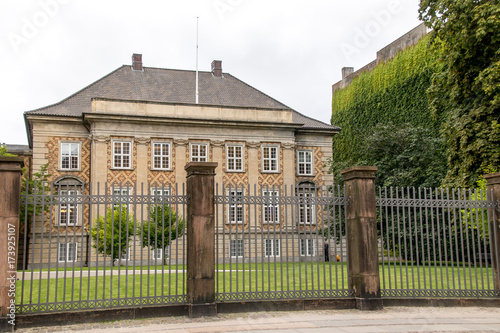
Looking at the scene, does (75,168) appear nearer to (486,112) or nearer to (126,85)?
(126,85)

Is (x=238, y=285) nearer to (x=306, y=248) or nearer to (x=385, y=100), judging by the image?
(x=306, y=248)

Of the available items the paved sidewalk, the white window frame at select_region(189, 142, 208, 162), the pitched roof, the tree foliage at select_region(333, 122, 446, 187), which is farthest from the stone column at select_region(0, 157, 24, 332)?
the pitched roof

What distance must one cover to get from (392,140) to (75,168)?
68.2ft

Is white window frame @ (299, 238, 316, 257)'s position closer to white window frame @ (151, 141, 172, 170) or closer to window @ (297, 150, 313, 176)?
window @ (297, 150, 313, 176)

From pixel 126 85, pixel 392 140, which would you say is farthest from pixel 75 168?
pixel 392 140

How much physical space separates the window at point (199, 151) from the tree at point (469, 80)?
18580 mm

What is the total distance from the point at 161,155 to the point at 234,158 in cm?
514

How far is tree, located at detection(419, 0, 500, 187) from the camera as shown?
1642 cm

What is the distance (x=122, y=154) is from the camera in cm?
3316

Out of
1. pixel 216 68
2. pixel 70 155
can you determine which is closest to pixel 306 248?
pixel 70 155

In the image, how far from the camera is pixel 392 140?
30.2 m

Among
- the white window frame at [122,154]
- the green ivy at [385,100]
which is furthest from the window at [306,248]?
the white window frame at [122,154]

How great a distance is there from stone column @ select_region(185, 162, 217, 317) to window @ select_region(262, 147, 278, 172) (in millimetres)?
25850

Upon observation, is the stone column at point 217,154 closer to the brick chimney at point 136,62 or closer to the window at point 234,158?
the window at point 234,158
